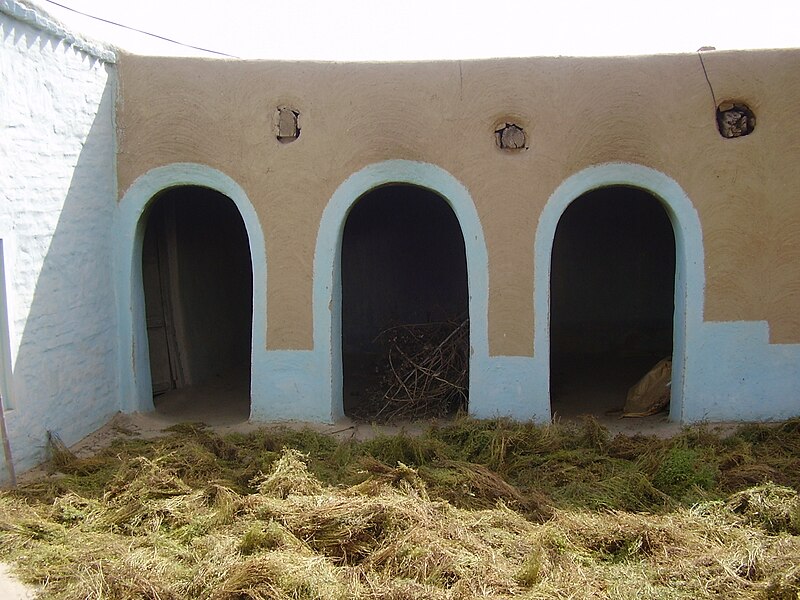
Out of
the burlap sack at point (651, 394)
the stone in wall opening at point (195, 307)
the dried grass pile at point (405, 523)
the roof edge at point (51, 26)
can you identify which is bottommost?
the dried grass pile at point (405, 523)

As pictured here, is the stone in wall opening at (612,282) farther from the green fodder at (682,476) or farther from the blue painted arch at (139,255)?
the blue painted arch at (139,255)

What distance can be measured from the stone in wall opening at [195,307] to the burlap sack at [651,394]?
4487 mm

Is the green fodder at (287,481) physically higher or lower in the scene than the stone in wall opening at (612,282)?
lower

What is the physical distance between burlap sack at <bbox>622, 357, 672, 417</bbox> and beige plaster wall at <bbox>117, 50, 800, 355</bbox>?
1058mm

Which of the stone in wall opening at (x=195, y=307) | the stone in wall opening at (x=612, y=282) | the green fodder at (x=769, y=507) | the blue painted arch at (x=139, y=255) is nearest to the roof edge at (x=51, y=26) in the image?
the blue painted arch at (x=139, y=255)

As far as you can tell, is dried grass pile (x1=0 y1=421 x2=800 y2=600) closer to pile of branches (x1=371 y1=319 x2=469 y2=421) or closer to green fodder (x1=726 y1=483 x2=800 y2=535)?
green fodder (x1=726 y1=483 x2=800 y2=535)

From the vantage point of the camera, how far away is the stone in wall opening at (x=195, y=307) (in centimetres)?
977

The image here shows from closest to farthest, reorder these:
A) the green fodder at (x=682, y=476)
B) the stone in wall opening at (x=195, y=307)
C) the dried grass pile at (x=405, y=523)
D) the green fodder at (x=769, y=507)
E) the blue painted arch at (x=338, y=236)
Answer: the dried grass pile at (x=405, y=523) < the green fodder at (x=769, y=507) < the green fodder at (x=682, y=476) < the blue painted arch at (x=338, y=236) < the stone in wall opening at (x=195, y=307)

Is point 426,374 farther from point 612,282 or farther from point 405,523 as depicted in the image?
point 612,282

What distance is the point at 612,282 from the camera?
12.4 m

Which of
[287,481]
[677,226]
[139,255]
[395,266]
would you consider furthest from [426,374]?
[395,266]

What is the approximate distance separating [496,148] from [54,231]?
448 centimetres

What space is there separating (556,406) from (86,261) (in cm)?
553

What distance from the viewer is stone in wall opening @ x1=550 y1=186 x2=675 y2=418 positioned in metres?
12.0
